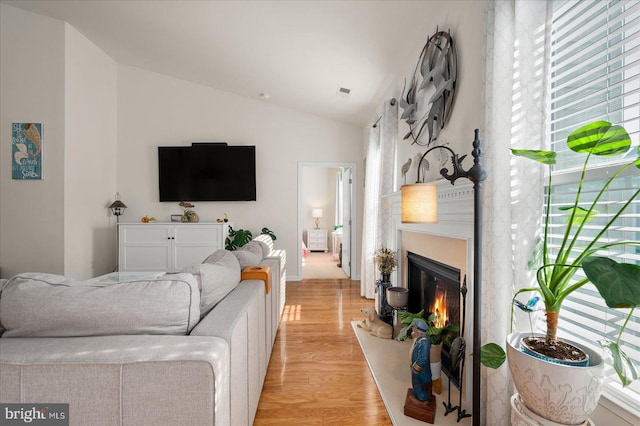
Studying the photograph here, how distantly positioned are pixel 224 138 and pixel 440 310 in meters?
4.27

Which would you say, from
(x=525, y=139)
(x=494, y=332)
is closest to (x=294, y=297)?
(x=494, y=332)

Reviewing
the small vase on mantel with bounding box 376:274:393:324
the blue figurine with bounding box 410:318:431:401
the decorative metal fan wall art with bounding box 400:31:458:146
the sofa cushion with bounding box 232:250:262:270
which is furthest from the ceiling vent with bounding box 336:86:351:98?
the blue figurine with bounding box 410:318:431:401

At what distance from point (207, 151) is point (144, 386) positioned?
4.58 m

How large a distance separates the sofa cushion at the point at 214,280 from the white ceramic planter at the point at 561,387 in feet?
4.07

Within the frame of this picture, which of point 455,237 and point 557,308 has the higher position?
point 455,237

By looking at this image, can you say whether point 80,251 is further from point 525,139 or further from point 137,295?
point 525,139

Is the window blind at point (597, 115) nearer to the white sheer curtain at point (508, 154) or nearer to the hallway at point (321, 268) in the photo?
the white sheer curtain at point (508, 154)

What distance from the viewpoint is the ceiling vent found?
3.96 m

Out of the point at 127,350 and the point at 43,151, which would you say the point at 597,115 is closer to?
the point at 127,350

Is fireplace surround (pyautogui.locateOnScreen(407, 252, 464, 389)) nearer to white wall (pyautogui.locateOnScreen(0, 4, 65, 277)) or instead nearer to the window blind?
the window blind

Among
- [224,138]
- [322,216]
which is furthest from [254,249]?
[322,216]

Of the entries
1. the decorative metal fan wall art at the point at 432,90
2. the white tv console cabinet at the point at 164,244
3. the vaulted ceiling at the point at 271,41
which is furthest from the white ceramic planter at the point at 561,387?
the white tv console cabinet at the point at 164,244

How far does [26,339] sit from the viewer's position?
1.03 meters

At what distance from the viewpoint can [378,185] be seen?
150 inches
